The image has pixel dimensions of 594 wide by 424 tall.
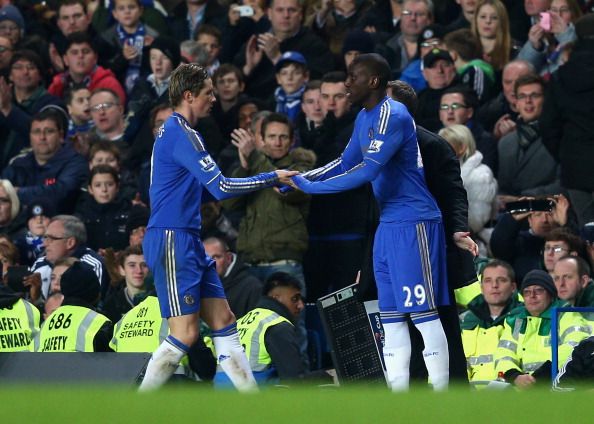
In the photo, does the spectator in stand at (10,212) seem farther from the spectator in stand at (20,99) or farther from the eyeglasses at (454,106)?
the eyeglasses at (454,106)

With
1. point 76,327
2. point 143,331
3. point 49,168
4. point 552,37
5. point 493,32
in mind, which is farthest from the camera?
point 49,168

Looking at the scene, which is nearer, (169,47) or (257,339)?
(257,339)

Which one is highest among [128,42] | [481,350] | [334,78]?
[128,42]

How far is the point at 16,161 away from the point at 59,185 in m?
0.79

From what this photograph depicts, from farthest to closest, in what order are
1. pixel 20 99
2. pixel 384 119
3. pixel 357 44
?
pixel 20 99 → pixel 357 44 → pixel 384 119

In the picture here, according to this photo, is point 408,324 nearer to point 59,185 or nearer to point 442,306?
point 442,306

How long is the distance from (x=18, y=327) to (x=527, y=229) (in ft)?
14.4

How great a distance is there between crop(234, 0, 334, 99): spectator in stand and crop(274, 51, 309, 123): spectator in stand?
28.7 inches

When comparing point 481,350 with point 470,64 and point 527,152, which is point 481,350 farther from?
point 470,64

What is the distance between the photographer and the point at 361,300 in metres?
11.4

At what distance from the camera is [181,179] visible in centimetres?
1054

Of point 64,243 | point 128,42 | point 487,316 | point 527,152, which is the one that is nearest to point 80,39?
point 128,42

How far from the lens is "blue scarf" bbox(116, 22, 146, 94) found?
1828cm

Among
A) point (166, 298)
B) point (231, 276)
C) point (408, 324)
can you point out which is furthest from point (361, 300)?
point (231, 276)
